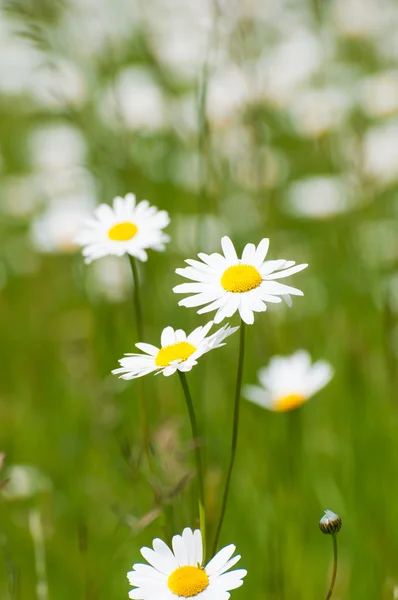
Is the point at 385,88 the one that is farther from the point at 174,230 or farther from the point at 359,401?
the point at 359,401

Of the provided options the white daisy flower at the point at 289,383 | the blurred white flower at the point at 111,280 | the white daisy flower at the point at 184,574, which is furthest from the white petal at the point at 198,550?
the blurred white flower at the point at 111,280

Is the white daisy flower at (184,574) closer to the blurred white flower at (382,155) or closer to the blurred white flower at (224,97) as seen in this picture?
the blurred white flower at (382,155)

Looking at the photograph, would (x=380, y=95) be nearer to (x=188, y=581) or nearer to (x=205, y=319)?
(x=205, y=319)

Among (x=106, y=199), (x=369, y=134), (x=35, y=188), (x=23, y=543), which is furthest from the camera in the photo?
(x=35, y=188)

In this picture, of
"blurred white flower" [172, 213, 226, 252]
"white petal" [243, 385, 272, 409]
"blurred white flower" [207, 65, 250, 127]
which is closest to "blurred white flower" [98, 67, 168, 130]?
"blurred white flower" [207, 65, 250, 127]

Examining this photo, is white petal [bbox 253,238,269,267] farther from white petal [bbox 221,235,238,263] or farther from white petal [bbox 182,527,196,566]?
white petal [bbox 182,527,196,566]

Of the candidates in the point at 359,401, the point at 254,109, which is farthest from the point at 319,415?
the point at 254,109
